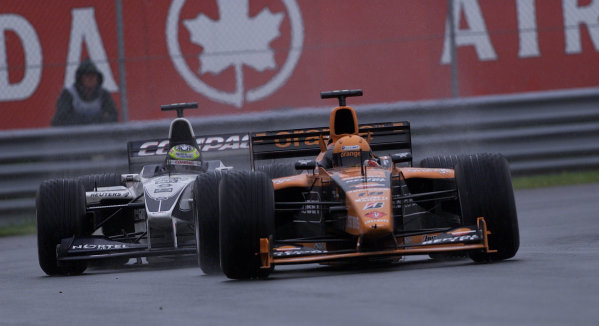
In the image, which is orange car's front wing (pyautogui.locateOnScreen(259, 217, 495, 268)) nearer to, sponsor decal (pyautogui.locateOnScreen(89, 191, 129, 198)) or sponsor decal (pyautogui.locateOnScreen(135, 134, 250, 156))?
sponsor decal (pyautogui.locateOnScreen(89, 191, 129, 198))

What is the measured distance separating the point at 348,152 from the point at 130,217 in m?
2.74

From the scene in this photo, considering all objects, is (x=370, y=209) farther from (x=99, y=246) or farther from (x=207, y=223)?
(x=99, y=246)

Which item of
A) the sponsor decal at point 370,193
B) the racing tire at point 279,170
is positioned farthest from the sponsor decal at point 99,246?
the sponsor decal at point 370,193

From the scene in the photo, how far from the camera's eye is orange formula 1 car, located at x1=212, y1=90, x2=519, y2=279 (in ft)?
26.0

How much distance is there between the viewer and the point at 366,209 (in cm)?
794

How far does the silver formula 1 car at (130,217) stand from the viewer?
9461 millimetres

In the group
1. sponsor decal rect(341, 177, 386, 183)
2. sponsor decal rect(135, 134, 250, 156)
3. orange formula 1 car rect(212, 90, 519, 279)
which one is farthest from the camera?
sponsor decal rect(135, 134, 250, 156)

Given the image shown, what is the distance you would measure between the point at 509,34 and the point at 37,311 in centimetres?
1003

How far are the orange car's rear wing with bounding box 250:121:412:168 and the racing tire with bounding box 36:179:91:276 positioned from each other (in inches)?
62.7

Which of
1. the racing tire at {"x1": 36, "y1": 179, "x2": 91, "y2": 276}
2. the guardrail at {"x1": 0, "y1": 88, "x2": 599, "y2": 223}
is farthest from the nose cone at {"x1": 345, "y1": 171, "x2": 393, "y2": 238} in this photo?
the guardrail at {"x1": 0, "y1": 88, "x2": 599, "y2": 223}

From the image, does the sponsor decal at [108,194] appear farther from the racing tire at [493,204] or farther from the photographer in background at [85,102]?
the photographer in background at [85,102]

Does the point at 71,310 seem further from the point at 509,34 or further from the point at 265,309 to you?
the point at 509,34

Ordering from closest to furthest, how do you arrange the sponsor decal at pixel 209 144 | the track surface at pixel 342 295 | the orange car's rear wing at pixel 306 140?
1. the track surface at pixel 342 295
2. the orange car's rear wing at pixel 306 140
3. the sponsor decal at pixel 209 144

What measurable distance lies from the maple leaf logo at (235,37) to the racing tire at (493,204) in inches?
281
